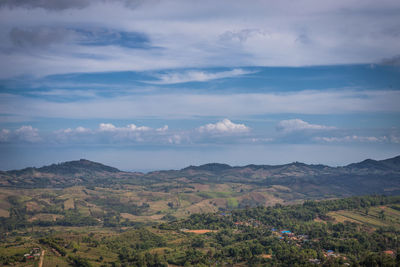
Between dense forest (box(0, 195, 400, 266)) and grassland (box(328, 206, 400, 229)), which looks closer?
dense forest (box(0, 195, 400, 266))

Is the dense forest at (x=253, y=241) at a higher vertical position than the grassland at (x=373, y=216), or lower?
lower

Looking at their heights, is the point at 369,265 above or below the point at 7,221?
above

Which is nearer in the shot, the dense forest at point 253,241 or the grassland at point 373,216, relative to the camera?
the dense forest at point 253,241

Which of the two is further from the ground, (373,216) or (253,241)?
(373,216)

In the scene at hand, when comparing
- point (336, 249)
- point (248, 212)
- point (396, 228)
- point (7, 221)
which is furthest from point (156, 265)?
point (7, 221)

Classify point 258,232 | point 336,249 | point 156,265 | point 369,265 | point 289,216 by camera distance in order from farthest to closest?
point 289,216 < point 258,232 < point 336,249 < point 156,265 < point 369,265

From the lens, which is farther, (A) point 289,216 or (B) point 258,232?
(A) point 289,216

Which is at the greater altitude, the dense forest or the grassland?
the grassland

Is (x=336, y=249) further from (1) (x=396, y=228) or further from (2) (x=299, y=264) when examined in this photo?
(1) (x=396, y=228)

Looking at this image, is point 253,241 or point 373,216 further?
point 373,216

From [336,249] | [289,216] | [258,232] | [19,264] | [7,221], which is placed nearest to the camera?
[19,264]
